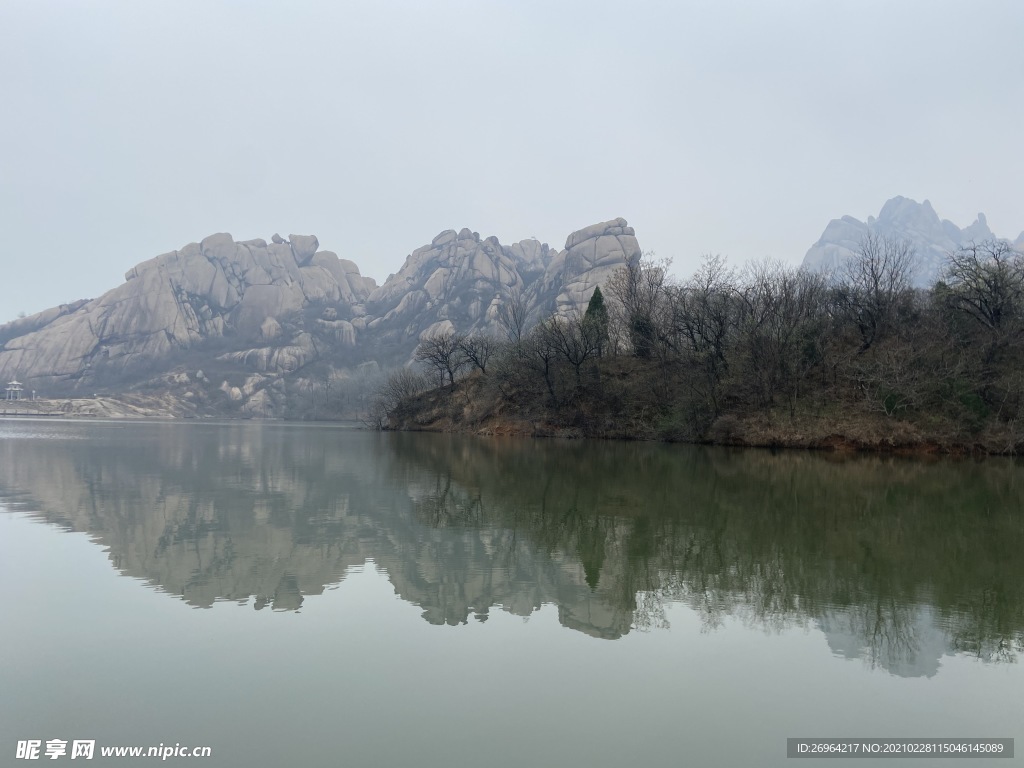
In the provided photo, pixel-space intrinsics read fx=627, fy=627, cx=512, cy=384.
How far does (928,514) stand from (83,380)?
22851 cm

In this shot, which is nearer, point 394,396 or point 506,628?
point 506,628

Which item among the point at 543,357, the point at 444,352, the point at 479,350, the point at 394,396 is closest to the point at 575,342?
the point at 543,357

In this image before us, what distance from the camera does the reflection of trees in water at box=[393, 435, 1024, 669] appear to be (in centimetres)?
791

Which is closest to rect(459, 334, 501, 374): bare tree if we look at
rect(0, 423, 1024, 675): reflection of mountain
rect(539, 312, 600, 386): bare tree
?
rect(539, 312, 600, 386): bare tree

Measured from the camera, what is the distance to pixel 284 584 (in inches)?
376

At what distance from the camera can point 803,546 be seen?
11.9 m

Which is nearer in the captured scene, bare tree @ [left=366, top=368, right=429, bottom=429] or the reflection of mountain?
the reflection of mountain

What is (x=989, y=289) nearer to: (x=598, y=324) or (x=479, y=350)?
(x=598, y=324)

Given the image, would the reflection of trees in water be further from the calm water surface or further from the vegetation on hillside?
the vegetation on hillside

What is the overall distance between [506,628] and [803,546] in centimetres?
698

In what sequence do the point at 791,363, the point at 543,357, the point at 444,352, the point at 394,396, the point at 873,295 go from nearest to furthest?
the point at 791,363, the point at 873,295, the point at 543,357, the point at 444,352, the point at 394,396

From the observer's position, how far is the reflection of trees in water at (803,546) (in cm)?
791

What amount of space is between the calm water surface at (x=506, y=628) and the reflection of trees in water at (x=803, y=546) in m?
0.08

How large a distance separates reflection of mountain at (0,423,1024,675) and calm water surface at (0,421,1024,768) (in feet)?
0.23
